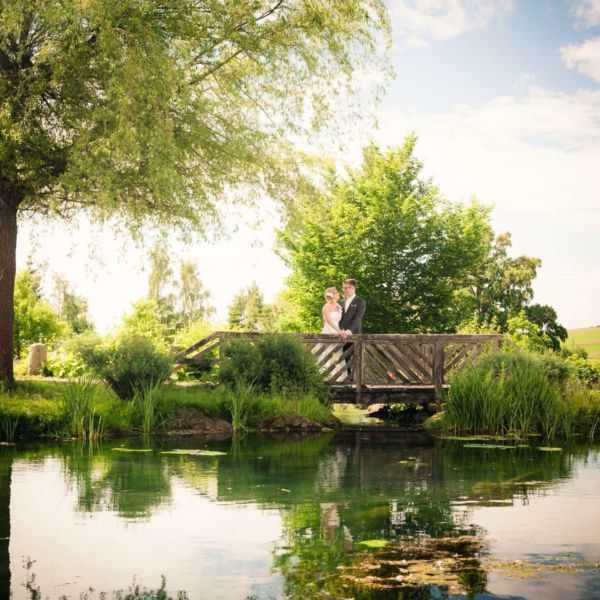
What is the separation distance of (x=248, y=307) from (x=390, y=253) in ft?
121

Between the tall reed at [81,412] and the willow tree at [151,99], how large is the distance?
3136 mm

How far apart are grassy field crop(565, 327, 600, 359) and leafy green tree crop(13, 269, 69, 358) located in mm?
26524

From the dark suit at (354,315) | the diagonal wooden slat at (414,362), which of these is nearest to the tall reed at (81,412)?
the dark suit at (354,315)

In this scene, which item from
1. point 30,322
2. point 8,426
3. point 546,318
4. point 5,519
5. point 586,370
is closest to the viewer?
point 5,519

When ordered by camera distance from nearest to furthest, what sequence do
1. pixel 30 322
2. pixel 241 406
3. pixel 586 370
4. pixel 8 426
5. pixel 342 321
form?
pixel 8 426, pixel 241 406, pixel 342 321, pixel 586 370, pixel 30 322

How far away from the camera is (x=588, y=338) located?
5612cm

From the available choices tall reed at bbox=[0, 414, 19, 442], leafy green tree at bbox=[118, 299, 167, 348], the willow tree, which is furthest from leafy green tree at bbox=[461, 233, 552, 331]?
tall reed at bbox=[0, 414, 19, 442]

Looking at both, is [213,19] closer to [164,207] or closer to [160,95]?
[160,95]

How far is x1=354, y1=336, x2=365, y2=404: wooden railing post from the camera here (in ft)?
60.0

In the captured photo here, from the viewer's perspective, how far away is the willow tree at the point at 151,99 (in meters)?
15.0

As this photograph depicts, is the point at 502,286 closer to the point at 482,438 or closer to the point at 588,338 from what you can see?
the point at 588,338

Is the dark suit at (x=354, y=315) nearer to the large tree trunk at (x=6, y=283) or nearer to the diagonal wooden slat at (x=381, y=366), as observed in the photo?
the diagonal wooden slat at (x=381, y=366)

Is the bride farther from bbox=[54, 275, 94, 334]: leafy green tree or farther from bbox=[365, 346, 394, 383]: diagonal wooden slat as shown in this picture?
bbox=[54, 275, 94, 334]: leafy green tree

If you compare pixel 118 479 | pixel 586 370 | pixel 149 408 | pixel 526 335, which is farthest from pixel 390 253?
pixel 118 479
